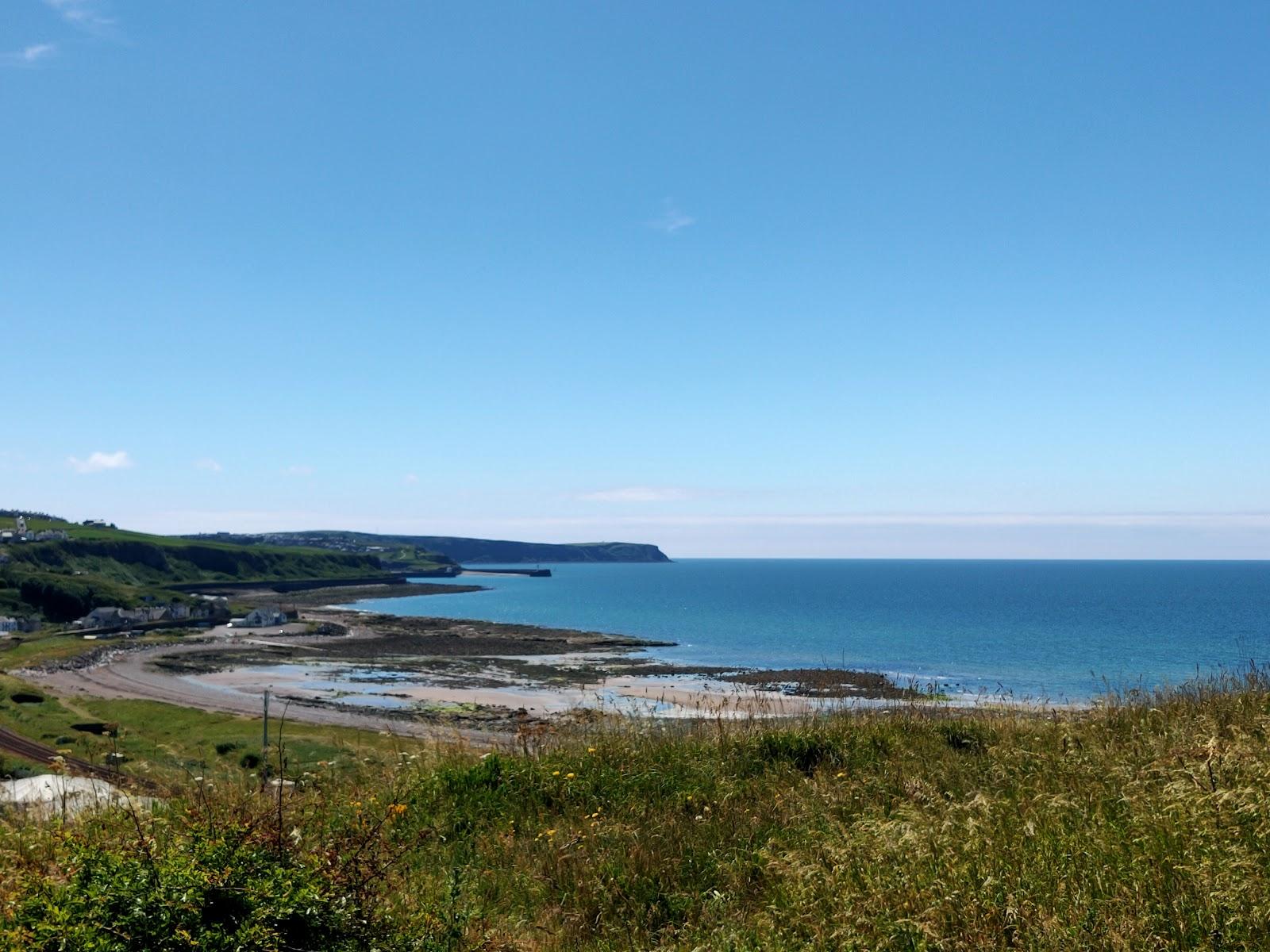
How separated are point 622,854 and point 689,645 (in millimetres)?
83289

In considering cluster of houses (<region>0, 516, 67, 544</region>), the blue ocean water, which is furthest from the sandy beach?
cluster of houses (<region>0, 516, 67, 544</region>)

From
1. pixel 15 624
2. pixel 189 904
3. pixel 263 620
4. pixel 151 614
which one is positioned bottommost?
pixel 263 620

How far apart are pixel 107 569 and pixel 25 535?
22603mm

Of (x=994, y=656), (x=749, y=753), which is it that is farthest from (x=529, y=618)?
(x=749, y=753)

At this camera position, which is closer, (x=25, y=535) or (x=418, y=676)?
(x=418, y=676)

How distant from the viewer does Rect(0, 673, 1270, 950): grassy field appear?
13.5 feet

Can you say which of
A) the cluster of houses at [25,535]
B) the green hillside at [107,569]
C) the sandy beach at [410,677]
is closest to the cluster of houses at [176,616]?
the green hillside at [107,569]

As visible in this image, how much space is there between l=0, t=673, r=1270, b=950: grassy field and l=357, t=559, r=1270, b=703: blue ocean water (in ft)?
50.7

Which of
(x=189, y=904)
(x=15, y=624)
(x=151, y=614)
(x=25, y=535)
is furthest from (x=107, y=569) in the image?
(x=189, y=904)

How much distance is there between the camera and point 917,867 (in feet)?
16.1

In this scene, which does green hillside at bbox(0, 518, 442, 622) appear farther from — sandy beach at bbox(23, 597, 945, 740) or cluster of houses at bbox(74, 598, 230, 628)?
sandy beach at bbox(23, 597, 945, 740)

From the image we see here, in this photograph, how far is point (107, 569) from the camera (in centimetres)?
15288

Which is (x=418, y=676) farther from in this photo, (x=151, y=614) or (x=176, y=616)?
(x=176, y=616)

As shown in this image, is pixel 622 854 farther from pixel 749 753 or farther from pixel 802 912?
pixel 749 753
